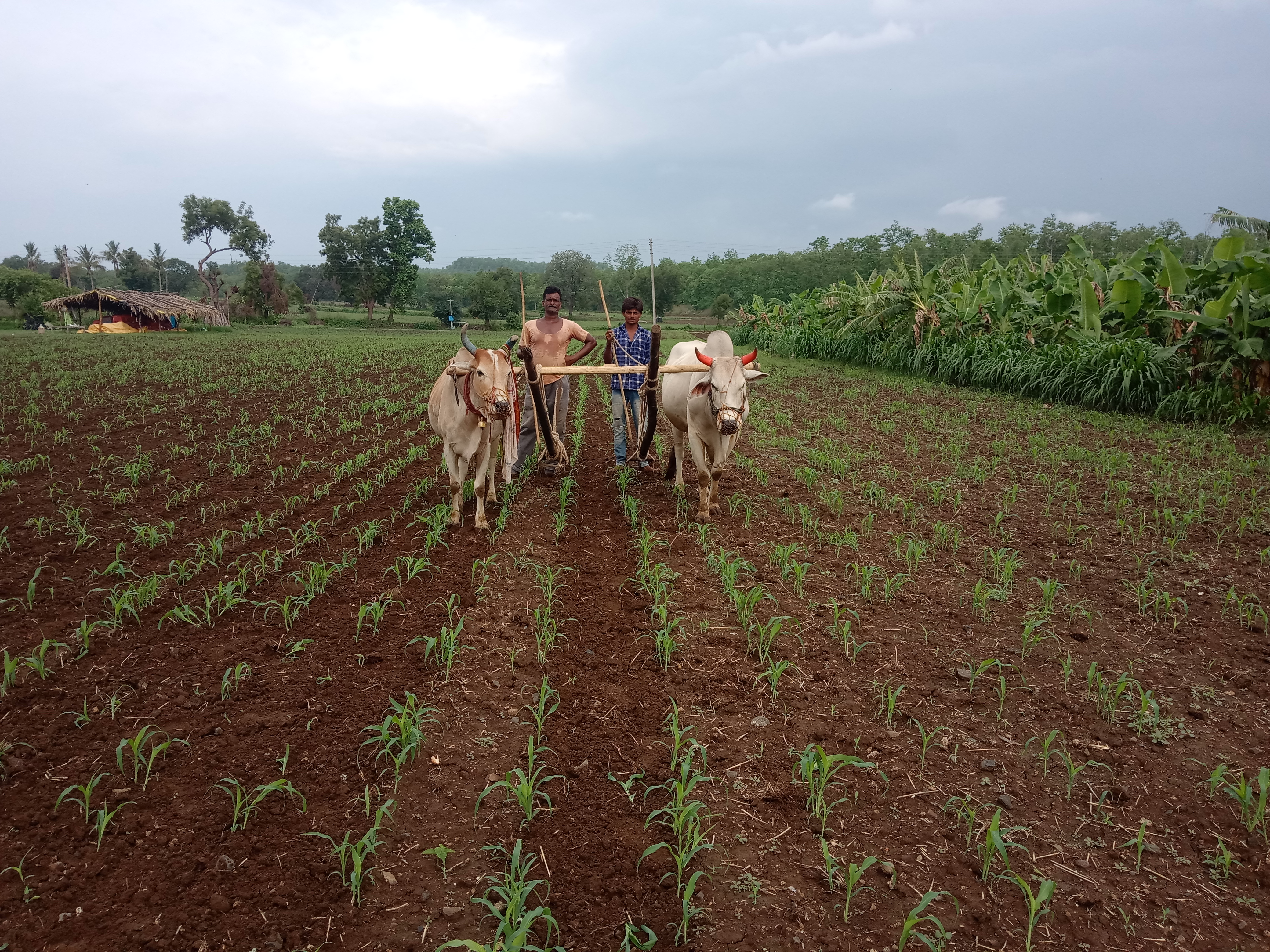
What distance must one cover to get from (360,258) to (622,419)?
5272 centimetres

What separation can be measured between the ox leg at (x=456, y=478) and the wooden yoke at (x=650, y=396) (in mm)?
1764

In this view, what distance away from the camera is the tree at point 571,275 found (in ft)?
192

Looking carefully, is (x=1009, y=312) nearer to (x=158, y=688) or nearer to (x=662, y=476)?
(x=662, y=476)

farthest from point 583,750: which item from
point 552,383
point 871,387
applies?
point 871,387

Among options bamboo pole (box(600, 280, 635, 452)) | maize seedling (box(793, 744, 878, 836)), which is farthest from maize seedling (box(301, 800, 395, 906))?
bamboo pole (box(600, 280, 635, 452))

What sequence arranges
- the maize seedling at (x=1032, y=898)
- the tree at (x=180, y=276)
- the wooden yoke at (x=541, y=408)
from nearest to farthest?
the maize seedling at (x=1032, y=898)
the wooden yoke at (x=541, y=408)
the tree at (x=180, y=276)

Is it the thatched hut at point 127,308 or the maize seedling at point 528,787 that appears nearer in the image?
the maize seedling at point 528,787

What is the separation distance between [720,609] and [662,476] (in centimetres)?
364

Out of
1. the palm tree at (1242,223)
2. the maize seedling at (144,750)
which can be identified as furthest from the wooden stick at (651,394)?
the palm tree at (1242,223)

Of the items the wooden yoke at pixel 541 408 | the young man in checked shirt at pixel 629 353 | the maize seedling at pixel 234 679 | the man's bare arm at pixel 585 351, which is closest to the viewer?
the maize seedling at pixel 234 679

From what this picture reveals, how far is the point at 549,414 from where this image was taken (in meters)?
7.64

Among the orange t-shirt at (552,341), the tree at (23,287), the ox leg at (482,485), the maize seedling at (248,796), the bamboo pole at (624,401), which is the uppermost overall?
the tree at (23,287)

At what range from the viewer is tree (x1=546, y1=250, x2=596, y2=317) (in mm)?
58531

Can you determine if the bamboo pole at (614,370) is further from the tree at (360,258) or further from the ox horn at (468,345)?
the tree at (360,258)
